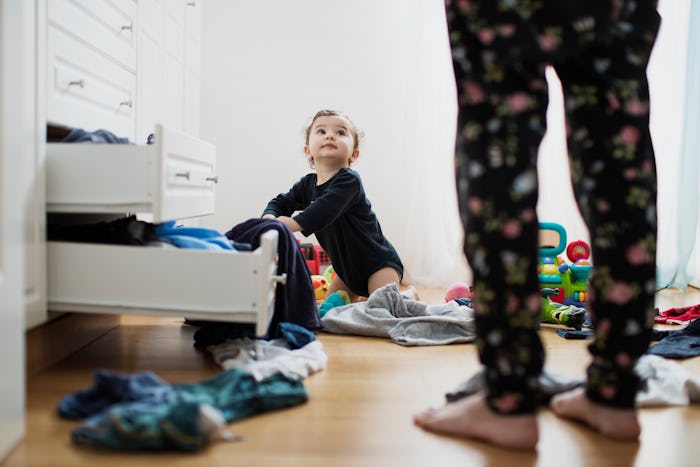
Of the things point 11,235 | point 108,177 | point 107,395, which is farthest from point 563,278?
point 11,235

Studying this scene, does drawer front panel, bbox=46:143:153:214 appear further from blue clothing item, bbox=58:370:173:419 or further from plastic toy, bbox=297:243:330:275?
plastic toy, bbox=297:243:330:275

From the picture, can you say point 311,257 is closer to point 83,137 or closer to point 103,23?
point 103,23

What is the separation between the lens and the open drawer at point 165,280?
1350mm

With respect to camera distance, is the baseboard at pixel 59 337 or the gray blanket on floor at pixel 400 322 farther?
the gray blanket on floor at pixel 400 322

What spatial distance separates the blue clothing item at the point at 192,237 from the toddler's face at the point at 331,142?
2.87ft

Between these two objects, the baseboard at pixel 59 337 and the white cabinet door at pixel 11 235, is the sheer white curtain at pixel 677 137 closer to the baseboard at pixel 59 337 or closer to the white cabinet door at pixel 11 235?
the baseboard at pixel 59 337

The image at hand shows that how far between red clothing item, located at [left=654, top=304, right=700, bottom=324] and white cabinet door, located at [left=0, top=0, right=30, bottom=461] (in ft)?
6.16

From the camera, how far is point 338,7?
11.5 ft

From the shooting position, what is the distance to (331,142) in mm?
2344

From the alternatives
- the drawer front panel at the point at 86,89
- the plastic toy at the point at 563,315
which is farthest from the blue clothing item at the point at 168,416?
the plastic toy at the point at 563,315

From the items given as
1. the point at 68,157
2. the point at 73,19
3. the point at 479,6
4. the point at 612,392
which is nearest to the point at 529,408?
the point at 612,392

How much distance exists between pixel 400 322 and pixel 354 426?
755 mm

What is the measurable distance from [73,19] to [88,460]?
98 cm

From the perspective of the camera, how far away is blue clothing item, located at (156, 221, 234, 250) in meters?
1.44
